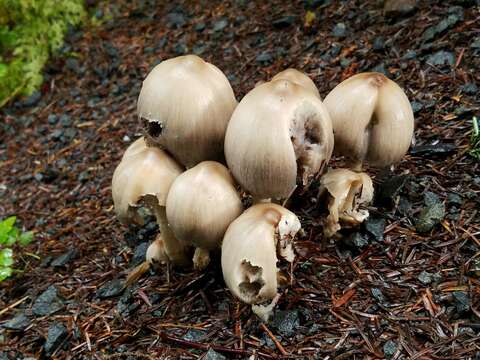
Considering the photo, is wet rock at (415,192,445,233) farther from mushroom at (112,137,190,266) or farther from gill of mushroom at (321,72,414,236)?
mushroom at (112,137,190,266)

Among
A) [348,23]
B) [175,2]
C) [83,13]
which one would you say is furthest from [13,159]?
[348,23]

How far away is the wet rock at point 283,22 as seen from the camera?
514cm

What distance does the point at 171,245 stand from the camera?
9.50ft

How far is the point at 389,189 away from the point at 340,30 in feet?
7.01

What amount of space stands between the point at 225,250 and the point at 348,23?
3140mm

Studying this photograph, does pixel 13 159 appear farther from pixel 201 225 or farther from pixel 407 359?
pixel 407 359

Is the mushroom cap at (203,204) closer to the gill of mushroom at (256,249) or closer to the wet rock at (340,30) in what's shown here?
the gill of mushroom at (256,249)

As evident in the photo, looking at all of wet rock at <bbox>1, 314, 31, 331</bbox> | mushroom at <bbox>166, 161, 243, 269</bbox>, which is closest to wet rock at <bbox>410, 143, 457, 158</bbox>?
mushroom at <bbox>166, 161, 243, 269</bbox>

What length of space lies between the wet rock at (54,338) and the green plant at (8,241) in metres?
0.71

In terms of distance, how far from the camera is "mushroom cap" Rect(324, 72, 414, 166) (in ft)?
8.56

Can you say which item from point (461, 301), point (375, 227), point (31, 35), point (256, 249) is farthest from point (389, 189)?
point (31, 35)

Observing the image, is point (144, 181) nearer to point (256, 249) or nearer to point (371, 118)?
point (256, 249)

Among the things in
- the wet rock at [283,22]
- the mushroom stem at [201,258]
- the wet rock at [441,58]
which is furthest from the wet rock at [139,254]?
the wet rock at [283,22]

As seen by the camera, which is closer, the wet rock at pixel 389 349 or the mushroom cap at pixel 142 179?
the wet rock at pixel 389 349
